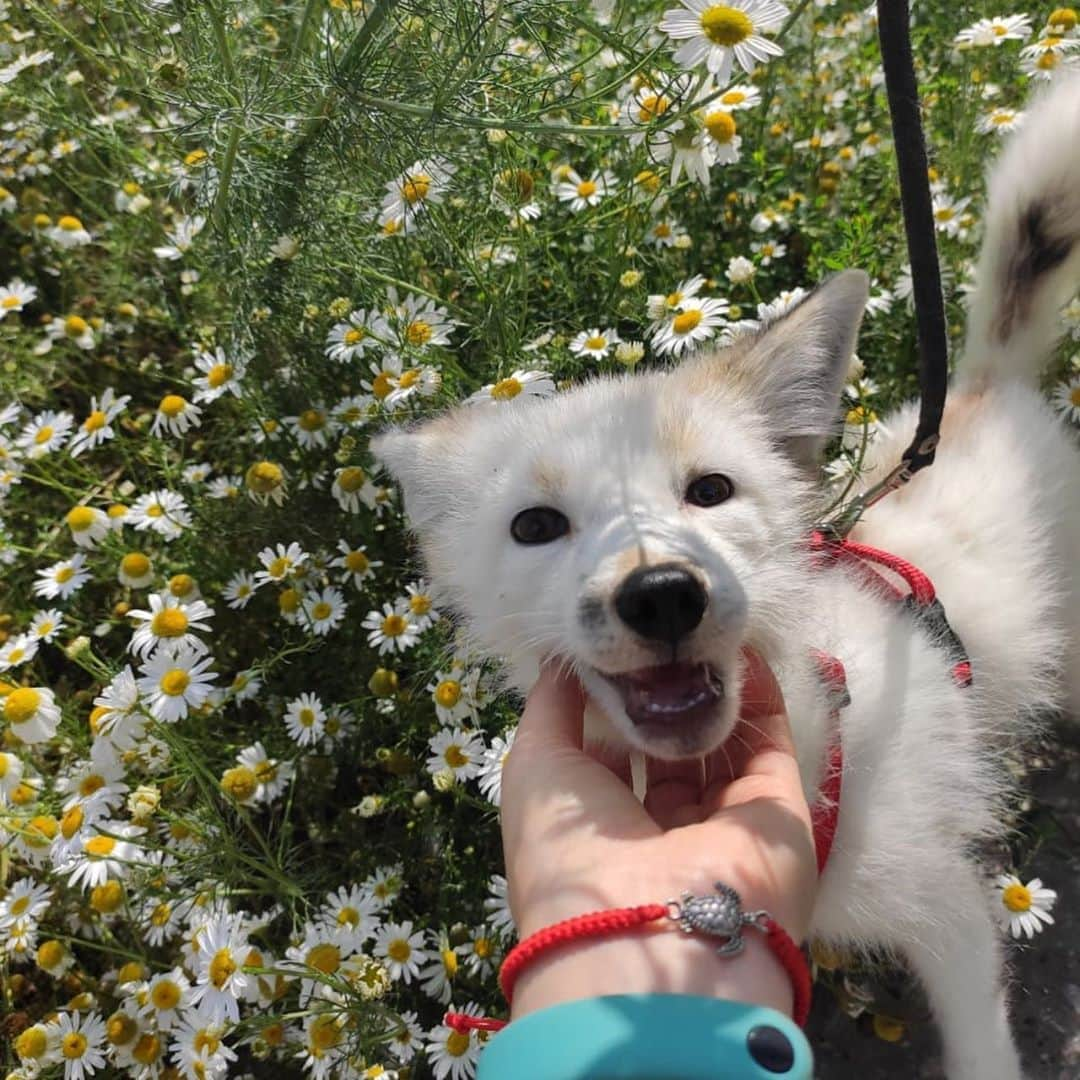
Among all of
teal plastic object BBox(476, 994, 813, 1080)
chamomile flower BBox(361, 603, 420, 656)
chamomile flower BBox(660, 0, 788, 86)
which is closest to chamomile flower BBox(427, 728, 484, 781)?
chamomile flower BBox(361, 603, 420, 656)

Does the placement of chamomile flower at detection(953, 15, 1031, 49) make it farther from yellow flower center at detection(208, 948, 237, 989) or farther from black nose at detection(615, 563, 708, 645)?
yellow flower center at detection(208, 948, 237, 989)

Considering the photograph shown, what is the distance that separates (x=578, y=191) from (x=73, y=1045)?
266cm

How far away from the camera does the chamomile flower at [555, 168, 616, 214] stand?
8.66 ft

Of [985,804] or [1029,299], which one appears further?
[1029,299]

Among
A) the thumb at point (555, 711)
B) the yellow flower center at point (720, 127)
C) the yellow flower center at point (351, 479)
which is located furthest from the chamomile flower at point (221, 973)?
the yellow flower center at point (720, 127)

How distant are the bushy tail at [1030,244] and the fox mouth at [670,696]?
1.43 m

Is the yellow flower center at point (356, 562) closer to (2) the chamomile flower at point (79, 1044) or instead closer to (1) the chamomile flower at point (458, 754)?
(1) the chamomile flower at point (458, 754)

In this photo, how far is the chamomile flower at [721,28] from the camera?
1.52 meters

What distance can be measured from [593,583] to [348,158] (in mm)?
1355

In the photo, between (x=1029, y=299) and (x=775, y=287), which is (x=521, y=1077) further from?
(x=775, y=287)

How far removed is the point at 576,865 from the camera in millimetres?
1096

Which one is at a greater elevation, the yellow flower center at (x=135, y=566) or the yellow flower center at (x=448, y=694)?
the yellow flower center at (x=135, y=566)

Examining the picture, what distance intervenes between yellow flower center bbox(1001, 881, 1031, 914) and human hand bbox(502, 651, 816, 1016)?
888 millimetres

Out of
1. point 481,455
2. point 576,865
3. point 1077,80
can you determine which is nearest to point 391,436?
point 481,455
